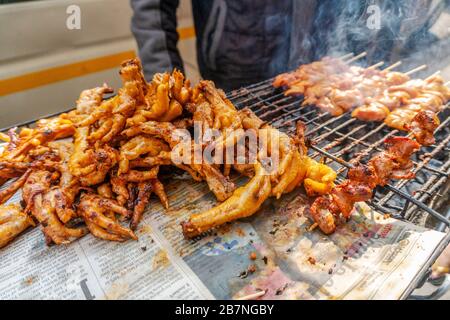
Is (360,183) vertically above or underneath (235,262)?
above

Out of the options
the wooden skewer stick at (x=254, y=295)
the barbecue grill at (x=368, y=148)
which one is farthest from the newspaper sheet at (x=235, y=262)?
the barbecue grill at (x=368, y=148)

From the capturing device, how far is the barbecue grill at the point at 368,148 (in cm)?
233

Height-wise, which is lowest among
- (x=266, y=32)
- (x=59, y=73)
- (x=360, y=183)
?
(x=360, y=183)

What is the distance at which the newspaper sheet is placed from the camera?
6.11 ft

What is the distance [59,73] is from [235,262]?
4.65 metres

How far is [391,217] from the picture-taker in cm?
221

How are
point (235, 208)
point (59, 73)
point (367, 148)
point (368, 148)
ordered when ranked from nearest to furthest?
point (235, 208) → point (368, 148) → point (367, 148) → point (59, 73)

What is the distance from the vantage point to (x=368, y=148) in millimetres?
2742

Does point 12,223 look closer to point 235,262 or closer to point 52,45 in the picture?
point 235,262

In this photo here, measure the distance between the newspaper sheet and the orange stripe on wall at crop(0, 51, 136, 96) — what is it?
3.43 m

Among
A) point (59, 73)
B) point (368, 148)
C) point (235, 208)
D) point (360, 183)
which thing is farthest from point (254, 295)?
point (59, 73)

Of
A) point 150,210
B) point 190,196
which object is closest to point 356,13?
point 190,196

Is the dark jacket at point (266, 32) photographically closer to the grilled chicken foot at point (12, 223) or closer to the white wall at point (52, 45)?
the white wall at point (52, 45)

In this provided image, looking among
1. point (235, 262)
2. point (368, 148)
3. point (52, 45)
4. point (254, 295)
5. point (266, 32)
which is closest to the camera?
point (254, 295)
